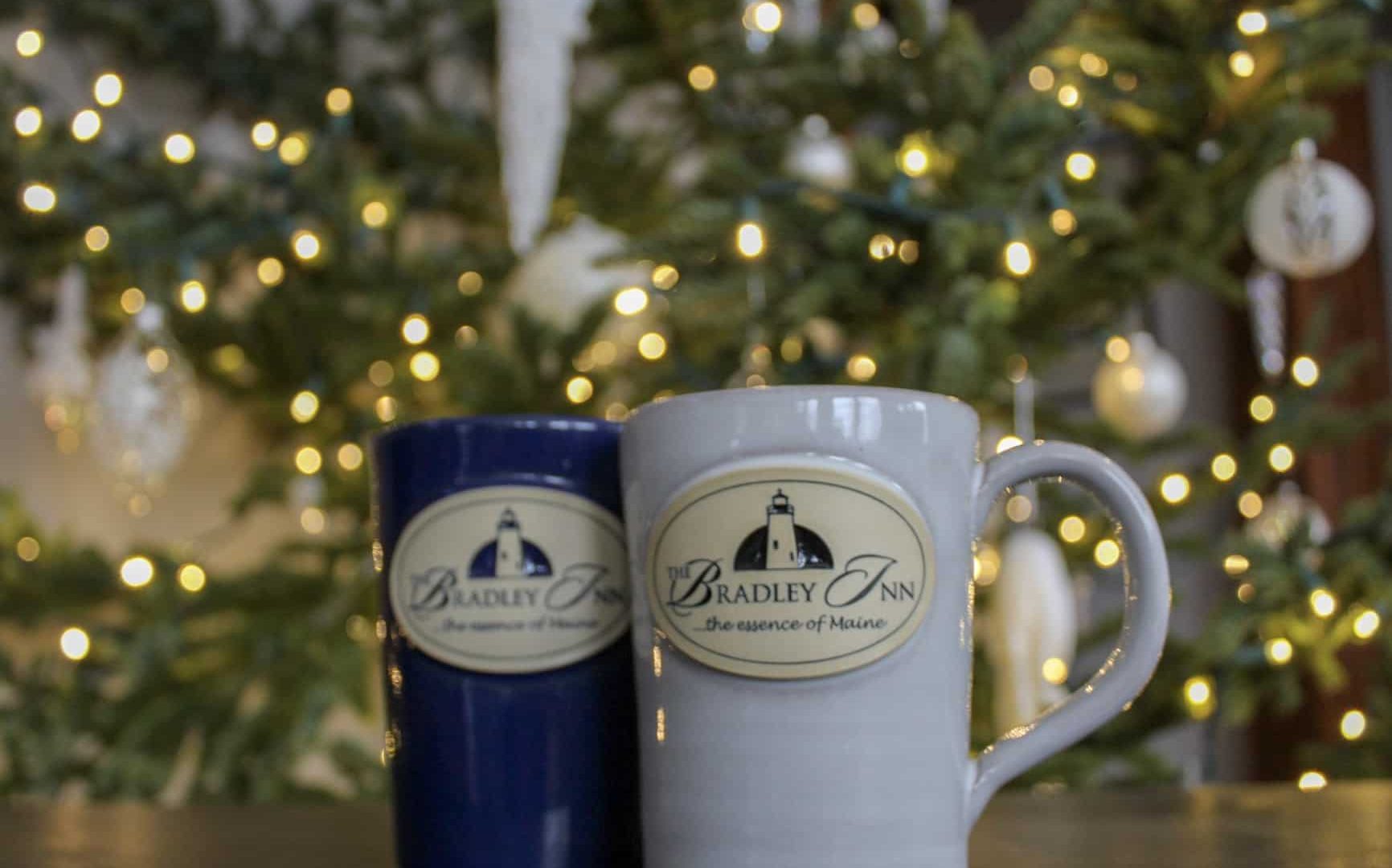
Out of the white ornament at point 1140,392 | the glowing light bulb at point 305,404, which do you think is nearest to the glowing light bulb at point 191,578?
the glowing light bulb at point 305,404

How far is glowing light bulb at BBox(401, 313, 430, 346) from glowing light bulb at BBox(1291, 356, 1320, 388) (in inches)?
37.8

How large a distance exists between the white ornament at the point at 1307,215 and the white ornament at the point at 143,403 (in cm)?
113

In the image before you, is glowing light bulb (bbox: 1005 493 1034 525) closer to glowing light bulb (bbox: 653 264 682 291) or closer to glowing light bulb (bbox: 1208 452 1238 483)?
glowing light bulb (bbox: 1208 452 1238 483)

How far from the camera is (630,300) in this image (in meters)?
1.12

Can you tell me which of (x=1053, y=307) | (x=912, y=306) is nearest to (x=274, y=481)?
(x=912, y=306)

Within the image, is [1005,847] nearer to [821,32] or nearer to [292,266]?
[821,32]

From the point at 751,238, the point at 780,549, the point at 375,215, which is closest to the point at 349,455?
the point at 375,215

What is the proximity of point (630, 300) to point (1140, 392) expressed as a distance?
1.81 feet

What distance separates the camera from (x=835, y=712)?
27 cm

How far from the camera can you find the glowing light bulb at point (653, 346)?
122cm

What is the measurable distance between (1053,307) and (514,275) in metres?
0.59

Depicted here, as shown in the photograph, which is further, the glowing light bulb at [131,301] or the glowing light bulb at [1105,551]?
the glowing light bulb at [131,301]

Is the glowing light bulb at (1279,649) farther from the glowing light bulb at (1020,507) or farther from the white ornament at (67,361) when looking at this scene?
the white ornament at (67,361)

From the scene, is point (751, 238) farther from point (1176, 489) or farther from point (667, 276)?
point (1176, 489)
